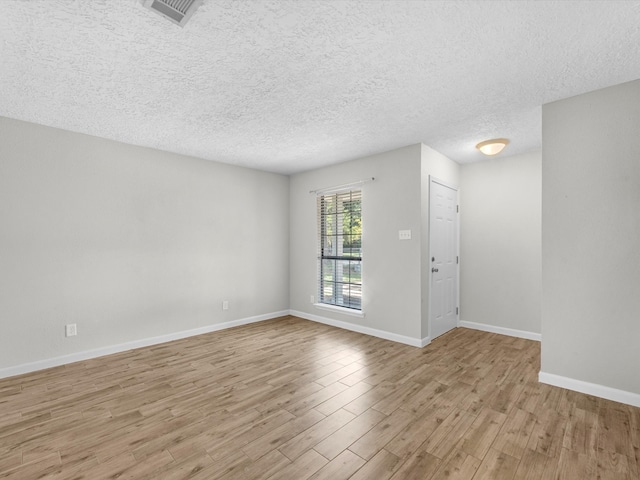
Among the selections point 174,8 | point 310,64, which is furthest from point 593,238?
point 174,8

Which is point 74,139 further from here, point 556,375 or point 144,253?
point 556,375

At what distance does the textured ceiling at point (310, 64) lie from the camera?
67.7 inches

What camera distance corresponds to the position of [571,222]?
2.71 meters

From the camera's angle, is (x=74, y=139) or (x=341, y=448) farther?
(x=74, y=139)

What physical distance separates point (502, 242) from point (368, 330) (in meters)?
2.41

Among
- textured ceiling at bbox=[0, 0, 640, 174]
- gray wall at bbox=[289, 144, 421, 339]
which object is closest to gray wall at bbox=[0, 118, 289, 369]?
textured ceiling at bbox=[0, 0, 640, 174]

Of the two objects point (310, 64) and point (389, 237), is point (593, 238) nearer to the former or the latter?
point (389, 237)

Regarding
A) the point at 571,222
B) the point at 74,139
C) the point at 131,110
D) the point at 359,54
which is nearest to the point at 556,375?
the point at 571,222

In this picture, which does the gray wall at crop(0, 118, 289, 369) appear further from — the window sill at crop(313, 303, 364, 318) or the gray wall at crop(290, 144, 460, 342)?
the gray wall at crop(290, 144, 460, 342)

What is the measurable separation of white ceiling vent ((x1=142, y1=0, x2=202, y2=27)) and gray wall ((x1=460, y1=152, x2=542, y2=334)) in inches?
175

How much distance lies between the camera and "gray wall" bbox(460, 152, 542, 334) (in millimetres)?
4227

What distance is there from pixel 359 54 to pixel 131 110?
2.29 meters

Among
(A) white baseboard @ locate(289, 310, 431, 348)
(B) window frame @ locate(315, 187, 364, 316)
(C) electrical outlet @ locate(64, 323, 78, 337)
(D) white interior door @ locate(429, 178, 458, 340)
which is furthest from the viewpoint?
(B) window frame @ locate(315, 187, 364, 316)

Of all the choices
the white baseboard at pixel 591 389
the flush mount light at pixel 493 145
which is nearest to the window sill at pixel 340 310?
the white baseboard at pixel 591 389
